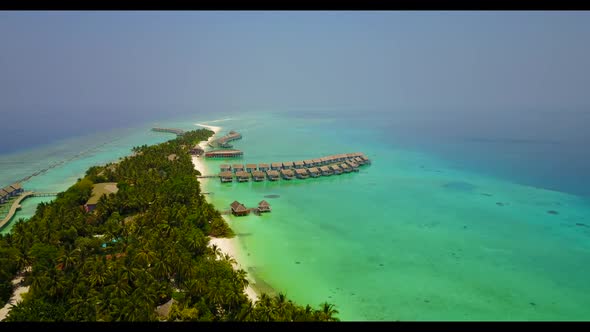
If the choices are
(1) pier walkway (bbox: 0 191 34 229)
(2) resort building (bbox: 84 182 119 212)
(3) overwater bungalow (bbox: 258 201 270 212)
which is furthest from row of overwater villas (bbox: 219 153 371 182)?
(1) pier walkway (bbox: 0 191 34 229)

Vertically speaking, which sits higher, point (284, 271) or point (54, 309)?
point (54, 309)

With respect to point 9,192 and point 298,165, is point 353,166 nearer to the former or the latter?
point 298,165

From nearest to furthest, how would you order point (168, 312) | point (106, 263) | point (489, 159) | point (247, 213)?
point (168, 312) < point (106, 263) < point (247, 213) < point (489, 159)

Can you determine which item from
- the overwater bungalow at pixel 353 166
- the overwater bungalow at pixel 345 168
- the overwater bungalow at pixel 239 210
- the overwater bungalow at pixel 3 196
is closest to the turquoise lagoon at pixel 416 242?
the overwater bungalow at pixel 239 210

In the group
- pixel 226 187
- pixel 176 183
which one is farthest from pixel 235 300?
pixel 226 187

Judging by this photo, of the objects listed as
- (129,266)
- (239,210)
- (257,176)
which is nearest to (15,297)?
(129,266)

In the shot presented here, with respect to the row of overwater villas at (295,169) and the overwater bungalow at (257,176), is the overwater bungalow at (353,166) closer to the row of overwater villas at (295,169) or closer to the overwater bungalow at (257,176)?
the row of overwater villas at (295,169)

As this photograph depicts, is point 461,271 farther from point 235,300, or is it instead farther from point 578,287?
point 235,300

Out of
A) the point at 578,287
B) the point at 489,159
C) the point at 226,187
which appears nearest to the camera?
the point at 578,287
